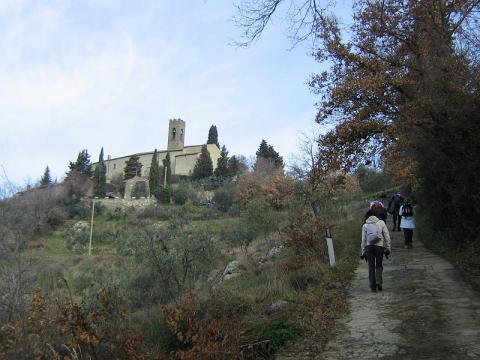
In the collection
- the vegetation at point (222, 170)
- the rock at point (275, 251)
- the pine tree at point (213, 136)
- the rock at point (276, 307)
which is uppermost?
the pine tree at point (213, 136)

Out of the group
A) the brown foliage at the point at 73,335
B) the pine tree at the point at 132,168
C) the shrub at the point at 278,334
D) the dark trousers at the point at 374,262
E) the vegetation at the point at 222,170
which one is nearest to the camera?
the brown foliage at the point at 73,335

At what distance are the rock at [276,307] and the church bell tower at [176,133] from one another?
10807 cm

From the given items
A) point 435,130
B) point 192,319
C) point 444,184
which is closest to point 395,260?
point 444,184

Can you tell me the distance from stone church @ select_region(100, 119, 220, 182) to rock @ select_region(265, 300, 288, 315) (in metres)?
92.9

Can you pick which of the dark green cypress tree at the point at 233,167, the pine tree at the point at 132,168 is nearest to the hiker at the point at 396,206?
the dark green cypress tree at the point at 233,167

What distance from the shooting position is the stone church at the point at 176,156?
104500mm

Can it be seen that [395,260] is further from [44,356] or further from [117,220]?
[117,220]

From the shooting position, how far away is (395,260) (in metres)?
12.2

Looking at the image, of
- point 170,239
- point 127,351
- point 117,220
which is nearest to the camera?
point 127,351

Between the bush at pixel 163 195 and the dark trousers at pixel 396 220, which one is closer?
the dark trousers at pixel 396 220

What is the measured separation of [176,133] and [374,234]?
109935 mm

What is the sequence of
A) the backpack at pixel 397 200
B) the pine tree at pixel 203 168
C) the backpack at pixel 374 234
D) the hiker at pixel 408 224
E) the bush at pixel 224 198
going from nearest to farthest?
the backpack at pixel 374 234 < the hiker at pixel 408 224 < the backpack at pixel 397 200 < the bush at pixel 224 198 < the pine tree at pixel 203 168

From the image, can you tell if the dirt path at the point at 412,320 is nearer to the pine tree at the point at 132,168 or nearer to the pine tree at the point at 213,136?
the pine tree at the point at 213,136

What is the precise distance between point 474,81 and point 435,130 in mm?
1576
